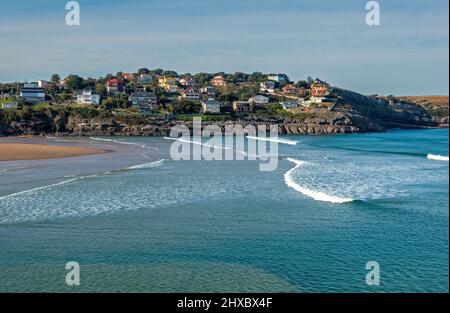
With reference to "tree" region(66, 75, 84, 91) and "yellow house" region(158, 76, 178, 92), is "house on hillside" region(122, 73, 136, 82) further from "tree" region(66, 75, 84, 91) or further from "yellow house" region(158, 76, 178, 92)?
"tree" region(66, 75, 84, 91)

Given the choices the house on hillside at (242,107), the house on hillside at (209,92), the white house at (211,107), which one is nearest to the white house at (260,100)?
the house on hillside at (242,107)

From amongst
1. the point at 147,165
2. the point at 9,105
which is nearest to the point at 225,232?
the point at 147,165

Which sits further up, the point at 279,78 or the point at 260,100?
the point at 279,78

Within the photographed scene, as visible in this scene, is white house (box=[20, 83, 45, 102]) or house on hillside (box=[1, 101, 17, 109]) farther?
white house (box=[20, 83, 45, 102])

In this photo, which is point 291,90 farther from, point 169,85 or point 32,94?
point 32,94

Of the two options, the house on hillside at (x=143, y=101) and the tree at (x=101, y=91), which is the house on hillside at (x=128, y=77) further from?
the house on hillside at (x=143, y=101)

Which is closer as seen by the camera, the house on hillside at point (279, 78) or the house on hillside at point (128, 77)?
the house on hillside at point (128, 77)

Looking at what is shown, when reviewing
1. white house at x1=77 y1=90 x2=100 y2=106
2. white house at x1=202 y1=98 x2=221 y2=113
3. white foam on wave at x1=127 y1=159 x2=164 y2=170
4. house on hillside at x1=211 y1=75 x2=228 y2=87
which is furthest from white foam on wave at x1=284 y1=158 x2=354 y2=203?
house on hillside at x1=211 y1=75 x2=228 y2=87

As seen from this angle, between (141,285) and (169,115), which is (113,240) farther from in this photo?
(169,115)
